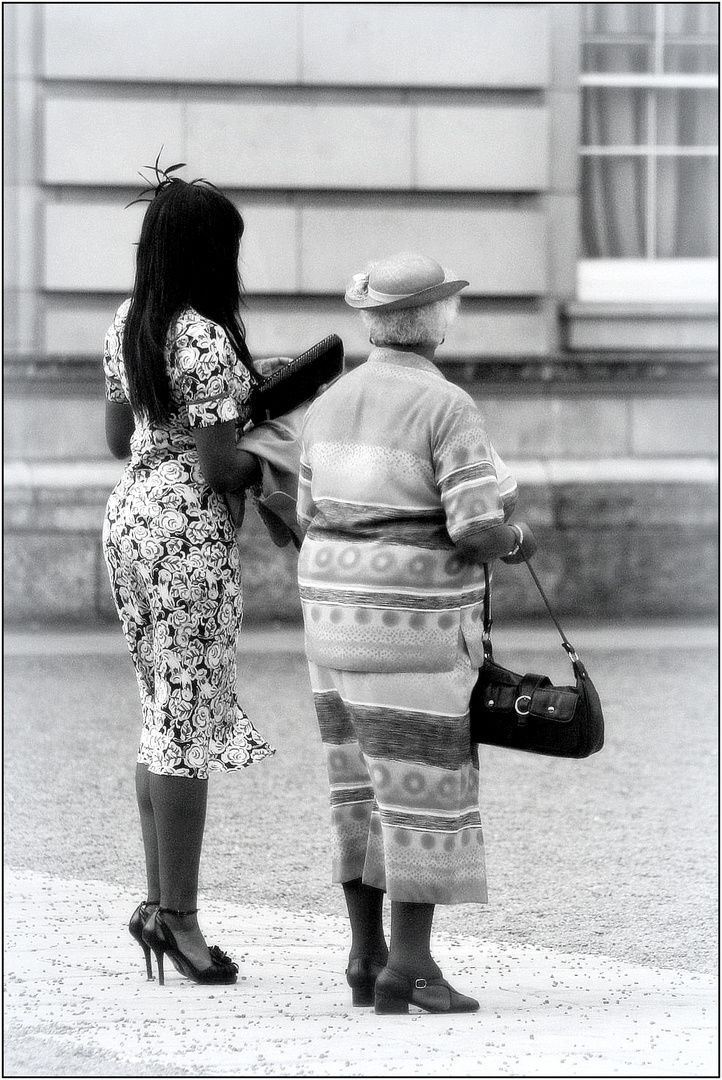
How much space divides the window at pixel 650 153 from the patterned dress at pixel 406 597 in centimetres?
860

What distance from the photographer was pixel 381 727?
151 inches

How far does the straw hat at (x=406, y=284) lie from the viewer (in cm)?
381

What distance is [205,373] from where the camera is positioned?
4.08 m

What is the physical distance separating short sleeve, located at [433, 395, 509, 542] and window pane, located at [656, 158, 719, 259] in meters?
9.30

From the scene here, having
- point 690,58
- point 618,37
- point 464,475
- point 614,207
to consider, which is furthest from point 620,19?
point 464,475

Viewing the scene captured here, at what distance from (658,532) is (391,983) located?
8.15m

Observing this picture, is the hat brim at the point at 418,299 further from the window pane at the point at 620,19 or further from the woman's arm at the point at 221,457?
the window pane at the point at 620,19

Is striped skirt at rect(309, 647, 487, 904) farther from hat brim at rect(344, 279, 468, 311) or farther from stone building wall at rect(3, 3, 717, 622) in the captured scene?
stone building wall at rect(3, 3, 717, 622)

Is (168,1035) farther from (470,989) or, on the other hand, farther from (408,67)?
(408,67)

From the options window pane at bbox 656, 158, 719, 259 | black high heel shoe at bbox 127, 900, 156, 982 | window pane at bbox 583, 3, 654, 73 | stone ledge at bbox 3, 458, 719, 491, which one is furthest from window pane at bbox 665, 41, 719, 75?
black high heel shoe at bbox 127, 900, 156, 982

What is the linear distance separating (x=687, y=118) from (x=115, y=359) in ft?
30.3

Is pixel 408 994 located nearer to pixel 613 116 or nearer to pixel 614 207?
pixel 614 207

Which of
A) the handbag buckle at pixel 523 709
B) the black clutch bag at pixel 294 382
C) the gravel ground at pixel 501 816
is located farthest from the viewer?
the gravel ground at pixel 501 816

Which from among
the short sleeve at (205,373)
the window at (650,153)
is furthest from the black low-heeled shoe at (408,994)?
the window at (650,153)
